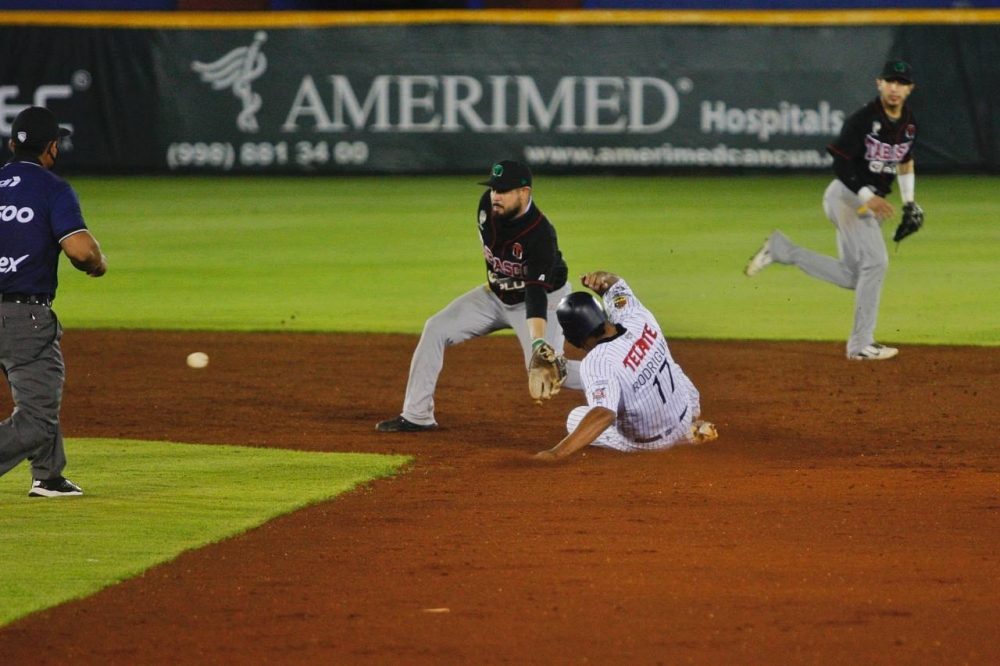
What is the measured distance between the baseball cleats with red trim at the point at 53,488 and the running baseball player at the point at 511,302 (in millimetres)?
2410

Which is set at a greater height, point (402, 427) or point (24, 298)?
point (24, 298)

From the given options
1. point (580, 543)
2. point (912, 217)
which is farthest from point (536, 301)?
point (912, 217)

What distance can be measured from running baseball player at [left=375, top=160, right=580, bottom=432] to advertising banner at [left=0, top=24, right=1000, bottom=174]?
15221mm

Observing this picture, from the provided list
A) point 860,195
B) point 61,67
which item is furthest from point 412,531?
point 61,67

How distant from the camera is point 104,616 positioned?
5.59m

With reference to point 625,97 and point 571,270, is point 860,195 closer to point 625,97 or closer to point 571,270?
point 571,270

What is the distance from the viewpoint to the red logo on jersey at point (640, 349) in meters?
7.96

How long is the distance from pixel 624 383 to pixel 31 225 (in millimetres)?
3070

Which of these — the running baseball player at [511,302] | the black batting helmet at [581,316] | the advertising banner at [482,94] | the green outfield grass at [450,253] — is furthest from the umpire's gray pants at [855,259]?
the advertising banner at [482,94]

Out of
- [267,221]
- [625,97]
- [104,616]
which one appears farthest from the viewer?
[625,97]

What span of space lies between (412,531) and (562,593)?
122 centimetres

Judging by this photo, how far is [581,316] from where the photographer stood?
798cm

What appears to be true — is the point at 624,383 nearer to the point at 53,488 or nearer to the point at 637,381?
the point at 637,381

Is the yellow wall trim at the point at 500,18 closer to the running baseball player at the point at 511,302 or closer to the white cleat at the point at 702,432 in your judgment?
the running baseball player at the point at 511,302
